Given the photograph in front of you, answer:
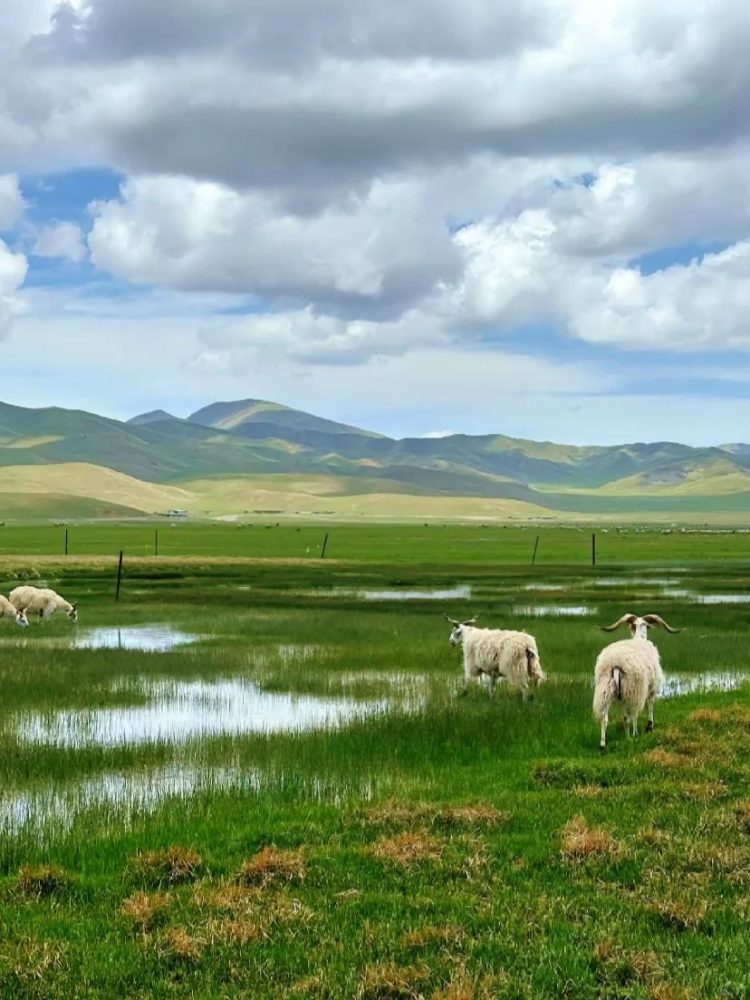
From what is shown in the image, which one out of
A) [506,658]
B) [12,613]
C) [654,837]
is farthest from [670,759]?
[12,613]

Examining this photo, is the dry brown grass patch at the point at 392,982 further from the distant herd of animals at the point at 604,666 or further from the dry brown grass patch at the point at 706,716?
the dry brown grass patch at the point at 706,716

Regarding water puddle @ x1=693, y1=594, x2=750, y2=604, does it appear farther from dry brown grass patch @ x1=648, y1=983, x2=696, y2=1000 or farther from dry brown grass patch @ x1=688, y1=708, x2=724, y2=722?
dry brown grass patch @ x1=648, y1=983, x2=696, y2=1000

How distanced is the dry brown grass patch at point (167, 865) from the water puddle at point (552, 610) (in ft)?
105

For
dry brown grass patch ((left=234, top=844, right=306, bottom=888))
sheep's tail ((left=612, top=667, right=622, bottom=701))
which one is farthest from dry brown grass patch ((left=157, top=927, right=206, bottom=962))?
sheep's tail ((left=612, top=667, right=622, bottom=701))

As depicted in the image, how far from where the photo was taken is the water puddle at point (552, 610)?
4228 centimetres

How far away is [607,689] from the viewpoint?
53.6ft

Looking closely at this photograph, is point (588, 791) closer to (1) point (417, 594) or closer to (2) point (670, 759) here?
(2) point (670, 759)

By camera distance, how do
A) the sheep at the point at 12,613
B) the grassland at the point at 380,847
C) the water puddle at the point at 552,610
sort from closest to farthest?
the grassland at the point at 380,847, the sheep at the point at 12,613, the water puddle at the point at 552,610

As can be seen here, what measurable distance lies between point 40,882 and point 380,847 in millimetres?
3631

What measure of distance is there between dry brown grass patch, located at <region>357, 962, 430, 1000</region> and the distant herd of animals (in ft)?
28.2

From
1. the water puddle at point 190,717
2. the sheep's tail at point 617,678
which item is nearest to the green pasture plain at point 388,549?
the water puddle at point 190,717

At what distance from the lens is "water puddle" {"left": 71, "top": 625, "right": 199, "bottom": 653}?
3247 cm

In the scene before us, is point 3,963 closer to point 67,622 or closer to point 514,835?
point 514,835

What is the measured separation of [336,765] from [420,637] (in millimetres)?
18736
